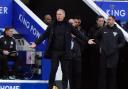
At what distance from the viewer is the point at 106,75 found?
1384 centimetres

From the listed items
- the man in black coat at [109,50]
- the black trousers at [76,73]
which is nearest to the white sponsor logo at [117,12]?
the man in black coat at [109,50]

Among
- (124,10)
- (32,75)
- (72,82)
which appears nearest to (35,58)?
(32,75)

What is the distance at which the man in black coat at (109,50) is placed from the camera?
1373cm

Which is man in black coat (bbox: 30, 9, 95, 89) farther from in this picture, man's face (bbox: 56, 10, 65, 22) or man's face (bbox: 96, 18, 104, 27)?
man's face (bbox: 96, 18, 104, 27)

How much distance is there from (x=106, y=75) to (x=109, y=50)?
586mm

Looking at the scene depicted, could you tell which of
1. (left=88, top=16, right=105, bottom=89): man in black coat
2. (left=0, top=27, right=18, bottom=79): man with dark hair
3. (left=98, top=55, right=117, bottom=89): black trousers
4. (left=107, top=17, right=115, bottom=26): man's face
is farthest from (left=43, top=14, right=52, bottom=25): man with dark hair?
(left=98, top=55, right=117, bottom=89): black trousers

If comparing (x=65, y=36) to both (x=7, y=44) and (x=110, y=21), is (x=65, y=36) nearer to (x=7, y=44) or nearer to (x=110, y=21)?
(x=110, y=21)

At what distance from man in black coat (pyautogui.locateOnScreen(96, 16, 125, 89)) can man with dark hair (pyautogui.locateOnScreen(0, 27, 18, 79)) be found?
2214 millimetres

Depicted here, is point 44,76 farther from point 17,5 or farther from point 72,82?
point 17,5

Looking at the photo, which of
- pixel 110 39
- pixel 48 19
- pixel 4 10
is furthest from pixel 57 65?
pixel 4 10

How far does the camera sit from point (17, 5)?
15.8 meters

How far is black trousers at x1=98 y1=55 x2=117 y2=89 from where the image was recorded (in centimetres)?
1375

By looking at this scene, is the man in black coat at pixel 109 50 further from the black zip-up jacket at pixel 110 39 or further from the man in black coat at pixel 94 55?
the man in black coat at pixel 94 55

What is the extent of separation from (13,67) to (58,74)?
1.56 metres
